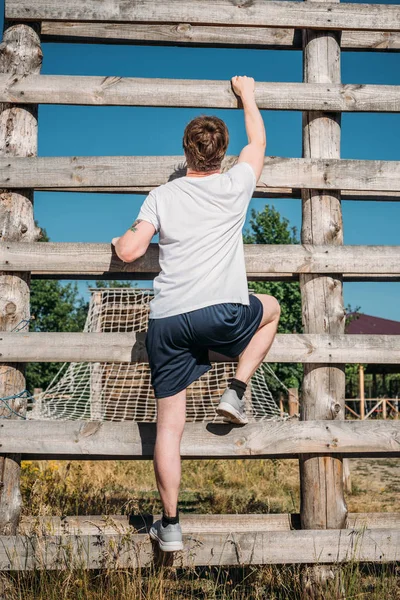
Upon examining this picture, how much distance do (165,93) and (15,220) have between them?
132 centimetres

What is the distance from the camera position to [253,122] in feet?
13.3

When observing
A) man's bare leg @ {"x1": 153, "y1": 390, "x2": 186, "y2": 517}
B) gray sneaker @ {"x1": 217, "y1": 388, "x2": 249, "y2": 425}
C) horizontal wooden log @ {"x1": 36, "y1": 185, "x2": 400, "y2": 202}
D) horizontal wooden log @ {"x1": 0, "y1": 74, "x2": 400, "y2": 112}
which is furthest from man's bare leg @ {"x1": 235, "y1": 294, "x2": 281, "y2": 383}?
horizontal wooden log @ {"x1": 0, "y1": 74, "x2": 400, "y2": 112}

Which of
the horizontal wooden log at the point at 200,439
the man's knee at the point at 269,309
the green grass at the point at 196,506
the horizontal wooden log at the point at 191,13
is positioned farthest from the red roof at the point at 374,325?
the man's knee at the point at 269,309

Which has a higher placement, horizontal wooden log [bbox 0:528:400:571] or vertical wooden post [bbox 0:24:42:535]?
vertical wooden post [bbox 0:24:42:535]

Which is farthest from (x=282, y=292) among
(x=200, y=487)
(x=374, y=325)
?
(x=200, y=487)

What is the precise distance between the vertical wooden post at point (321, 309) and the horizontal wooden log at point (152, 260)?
111 millimetres

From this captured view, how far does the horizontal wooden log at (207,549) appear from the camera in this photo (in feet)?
12.6

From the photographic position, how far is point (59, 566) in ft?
12.4

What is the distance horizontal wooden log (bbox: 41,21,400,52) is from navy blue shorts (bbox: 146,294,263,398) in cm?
203

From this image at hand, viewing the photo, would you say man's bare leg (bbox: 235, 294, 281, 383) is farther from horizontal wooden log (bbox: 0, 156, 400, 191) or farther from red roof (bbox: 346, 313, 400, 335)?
red roof (bbox: 346, 313, 400, 335)

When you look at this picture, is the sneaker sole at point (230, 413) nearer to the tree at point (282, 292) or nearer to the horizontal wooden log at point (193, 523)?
the horizontal wooden log at point (193, 523)

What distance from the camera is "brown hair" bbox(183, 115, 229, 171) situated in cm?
369

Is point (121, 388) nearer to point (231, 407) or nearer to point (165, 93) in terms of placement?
point (165, 93)

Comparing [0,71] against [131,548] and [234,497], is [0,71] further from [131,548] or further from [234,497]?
[234,497]
